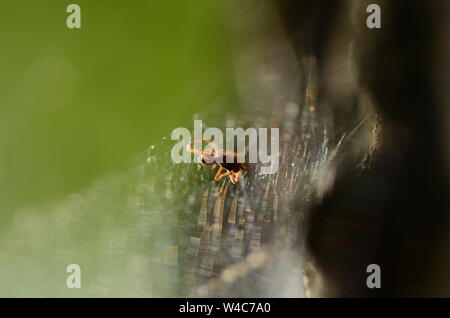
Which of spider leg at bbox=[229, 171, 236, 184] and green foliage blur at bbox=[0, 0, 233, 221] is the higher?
green foliage blur at bbox=[0, 0, 233, 221]

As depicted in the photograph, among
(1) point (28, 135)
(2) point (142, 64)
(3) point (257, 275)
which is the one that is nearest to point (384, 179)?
(3) point (257, 275)

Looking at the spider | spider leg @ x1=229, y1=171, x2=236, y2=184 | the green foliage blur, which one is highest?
the green foliage blur

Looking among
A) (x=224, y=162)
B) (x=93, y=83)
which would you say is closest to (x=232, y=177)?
(x=224, y=162)

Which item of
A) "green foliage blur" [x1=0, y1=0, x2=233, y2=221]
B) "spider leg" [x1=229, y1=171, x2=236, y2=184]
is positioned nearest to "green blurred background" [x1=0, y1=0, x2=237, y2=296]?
"green foliage blur" [x1=0, y1=0, x2=233, y2=221]

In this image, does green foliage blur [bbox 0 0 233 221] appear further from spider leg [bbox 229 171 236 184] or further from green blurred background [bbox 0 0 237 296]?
spider leg [bbox 229 171 236 184]

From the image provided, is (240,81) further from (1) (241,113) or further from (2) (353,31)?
(2) (353,31)

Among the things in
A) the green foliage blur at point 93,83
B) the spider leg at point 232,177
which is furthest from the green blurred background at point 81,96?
the spider leg at point 232,177
